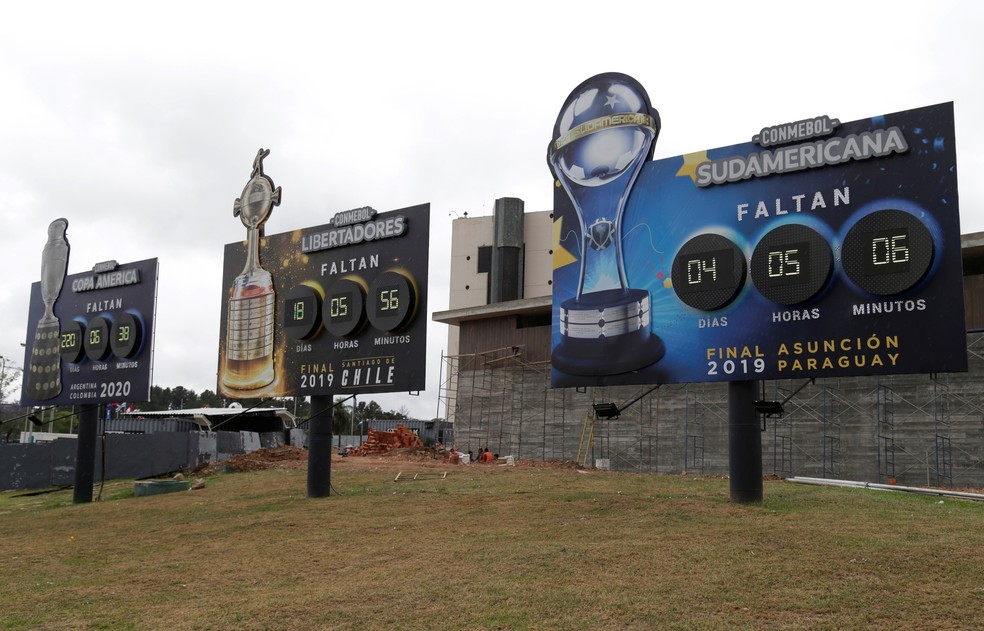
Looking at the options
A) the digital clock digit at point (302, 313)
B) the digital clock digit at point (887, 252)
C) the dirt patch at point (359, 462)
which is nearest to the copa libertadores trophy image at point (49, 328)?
the dirt patch at point (359, 462)

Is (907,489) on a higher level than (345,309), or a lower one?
lower

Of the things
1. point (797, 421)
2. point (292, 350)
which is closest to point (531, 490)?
point (292, 350)

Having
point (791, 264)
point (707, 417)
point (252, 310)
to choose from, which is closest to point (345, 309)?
point (252, 310)

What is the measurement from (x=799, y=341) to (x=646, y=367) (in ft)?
11.0

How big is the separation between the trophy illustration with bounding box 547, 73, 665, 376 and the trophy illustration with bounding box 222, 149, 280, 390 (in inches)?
354

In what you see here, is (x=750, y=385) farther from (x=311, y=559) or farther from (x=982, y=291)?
(x=982, y=291)

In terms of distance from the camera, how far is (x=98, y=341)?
29.3 metres

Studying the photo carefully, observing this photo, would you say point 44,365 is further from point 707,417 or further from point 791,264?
point 707,417

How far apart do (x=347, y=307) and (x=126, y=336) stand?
10098 millimetres

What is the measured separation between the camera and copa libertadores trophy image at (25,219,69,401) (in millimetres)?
30391

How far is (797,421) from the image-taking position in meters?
35.9

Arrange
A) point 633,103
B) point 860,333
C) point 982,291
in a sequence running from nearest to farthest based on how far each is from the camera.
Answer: point 860,333 → point 633,103 → point 982,291

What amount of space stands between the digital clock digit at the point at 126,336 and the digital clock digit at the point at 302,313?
7148mm

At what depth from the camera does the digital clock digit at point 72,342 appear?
29.9m
